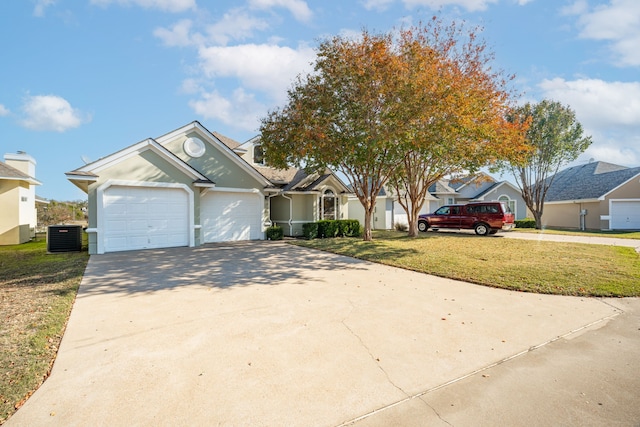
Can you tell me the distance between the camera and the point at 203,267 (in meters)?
9.19

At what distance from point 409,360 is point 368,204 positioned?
1230cm

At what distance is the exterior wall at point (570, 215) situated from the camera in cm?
2536

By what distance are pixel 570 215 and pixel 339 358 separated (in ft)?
110

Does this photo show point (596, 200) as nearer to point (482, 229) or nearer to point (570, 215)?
point (570, 215)

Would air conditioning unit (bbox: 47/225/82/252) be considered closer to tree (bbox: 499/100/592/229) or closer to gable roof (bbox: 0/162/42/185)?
gable roof (bbox: 0/162/42/185)

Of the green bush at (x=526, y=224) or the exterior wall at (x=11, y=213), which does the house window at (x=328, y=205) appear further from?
the green bush at (x=526, y=224)

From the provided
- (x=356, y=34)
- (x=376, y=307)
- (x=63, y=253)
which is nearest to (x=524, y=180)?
(x=356, y=34)

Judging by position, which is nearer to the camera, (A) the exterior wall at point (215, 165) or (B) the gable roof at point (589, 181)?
(A) the exterior wall at point (215, 165)

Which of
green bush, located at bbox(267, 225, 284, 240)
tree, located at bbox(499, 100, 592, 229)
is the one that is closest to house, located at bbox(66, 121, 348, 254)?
green bush, located at bbox(267, 225, 284, 240)

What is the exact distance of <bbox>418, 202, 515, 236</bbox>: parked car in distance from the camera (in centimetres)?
1841

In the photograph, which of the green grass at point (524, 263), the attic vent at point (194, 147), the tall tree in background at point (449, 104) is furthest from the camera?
the attic vent at point (194, 147)

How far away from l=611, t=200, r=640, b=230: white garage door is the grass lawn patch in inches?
1321

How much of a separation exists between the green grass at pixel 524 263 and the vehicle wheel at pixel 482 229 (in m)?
4.99

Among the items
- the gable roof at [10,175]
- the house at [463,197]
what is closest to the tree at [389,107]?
the house at [463,197]
